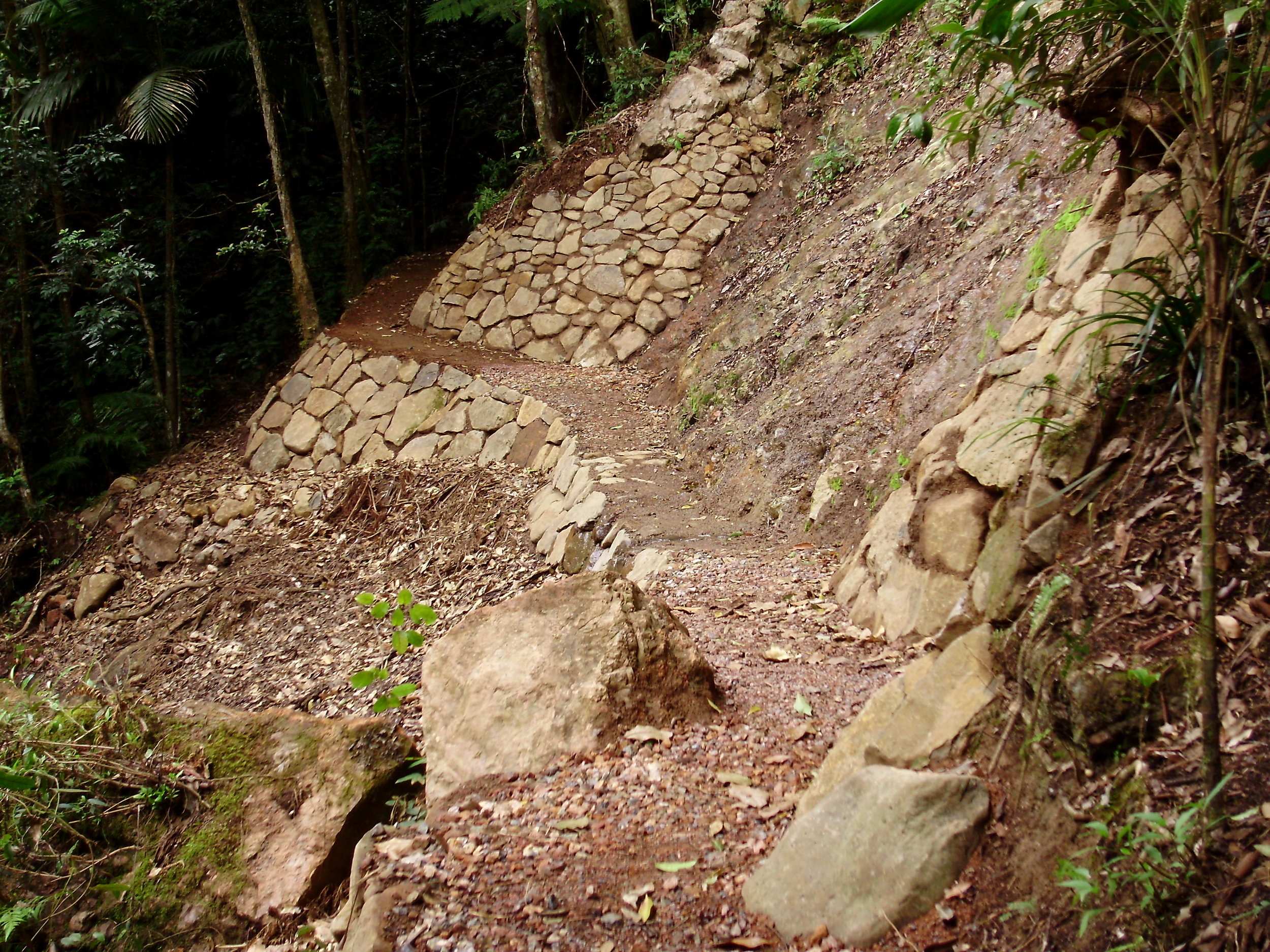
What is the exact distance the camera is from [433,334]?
10000 mm

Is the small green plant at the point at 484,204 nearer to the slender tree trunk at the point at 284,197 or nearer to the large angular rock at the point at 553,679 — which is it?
the slender tree trunk at the point at 284,197

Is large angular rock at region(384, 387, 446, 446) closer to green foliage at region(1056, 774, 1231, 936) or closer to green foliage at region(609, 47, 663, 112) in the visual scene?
green foliage at region(609, 47, 663, 112)

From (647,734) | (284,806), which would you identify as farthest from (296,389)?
(647,734)

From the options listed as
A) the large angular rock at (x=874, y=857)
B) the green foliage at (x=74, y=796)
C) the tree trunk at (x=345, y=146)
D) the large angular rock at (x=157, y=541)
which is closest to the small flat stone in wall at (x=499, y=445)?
the large angular rock at (x=157, y=541)

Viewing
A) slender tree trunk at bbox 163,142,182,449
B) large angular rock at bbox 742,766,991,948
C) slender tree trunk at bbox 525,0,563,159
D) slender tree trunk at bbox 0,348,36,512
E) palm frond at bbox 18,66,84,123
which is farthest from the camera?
slender tree trunk at bbox 163,142,182,449

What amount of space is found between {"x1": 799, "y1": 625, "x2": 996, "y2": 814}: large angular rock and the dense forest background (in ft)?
30.3

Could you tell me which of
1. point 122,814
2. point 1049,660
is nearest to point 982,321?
point 1049,660

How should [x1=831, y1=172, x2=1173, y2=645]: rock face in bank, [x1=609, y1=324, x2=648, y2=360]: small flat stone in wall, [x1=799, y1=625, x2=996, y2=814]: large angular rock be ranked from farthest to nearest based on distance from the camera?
[x1=609, y1=324, x2=648, y2=360]: small flat stone in wall < [x1=831, y1=172, x2=1173, y2=645]: rock face in bank < [x1=799, y1=625, x2=996, y2=814]: large angular rock

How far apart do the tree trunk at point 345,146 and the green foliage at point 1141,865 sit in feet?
35.8

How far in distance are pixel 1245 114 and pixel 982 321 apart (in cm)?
319

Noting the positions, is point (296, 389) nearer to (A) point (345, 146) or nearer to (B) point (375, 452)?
(B) point (375, 452)

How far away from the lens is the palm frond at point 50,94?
9.05 metres

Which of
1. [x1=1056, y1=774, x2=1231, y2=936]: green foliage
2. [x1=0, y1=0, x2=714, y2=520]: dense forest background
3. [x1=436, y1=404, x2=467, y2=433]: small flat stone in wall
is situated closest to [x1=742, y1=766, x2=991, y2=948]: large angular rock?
[x1=1056, y1=774, x2=1231, y2=936]: green foliage

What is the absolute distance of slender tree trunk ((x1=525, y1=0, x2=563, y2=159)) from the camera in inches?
388
